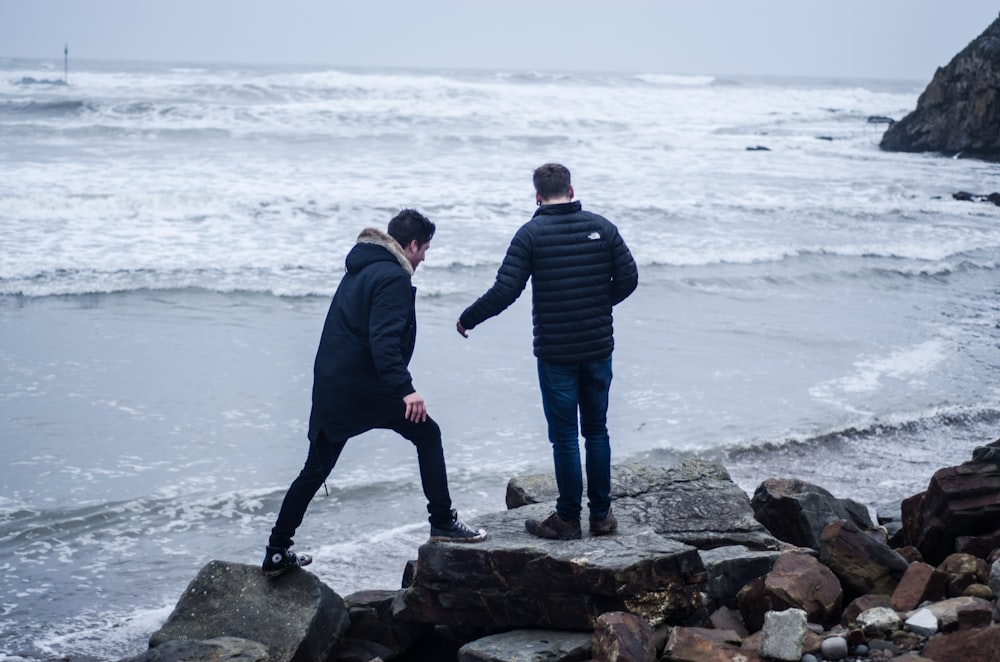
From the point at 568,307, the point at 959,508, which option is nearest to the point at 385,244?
the point at 568,307

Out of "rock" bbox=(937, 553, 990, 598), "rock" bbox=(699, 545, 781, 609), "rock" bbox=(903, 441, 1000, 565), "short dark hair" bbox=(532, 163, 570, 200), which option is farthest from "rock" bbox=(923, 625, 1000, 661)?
"short dark hair" bbox=(532, 163, 570, 200)

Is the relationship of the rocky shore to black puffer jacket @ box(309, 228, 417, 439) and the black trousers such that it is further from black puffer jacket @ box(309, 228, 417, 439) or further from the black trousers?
black puffer jacket @ box(309, 228, 417, 439)

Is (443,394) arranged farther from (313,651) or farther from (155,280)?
(155,280)

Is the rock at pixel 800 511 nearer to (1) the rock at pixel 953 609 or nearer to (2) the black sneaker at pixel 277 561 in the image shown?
(1) the rock at pixel 953 609

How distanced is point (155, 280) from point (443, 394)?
6.45m

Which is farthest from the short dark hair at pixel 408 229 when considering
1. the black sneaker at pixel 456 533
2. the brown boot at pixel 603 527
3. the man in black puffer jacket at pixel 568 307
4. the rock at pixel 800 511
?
the rock at pixel 800 511

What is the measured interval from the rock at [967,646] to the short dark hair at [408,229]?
2.67 metres

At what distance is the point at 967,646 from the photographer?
362 cm

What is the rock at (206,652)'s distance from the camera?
4.34 meters

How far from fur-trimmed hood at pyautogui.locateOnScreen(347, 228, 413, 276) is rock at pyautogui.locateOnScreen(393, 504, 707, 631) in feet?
4.23

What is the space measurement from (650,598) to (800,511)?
1.84m

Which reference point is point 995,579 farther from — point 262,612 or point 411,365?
point 411,365

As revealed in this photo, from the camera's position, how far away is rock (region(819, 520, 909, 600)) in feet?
15.7

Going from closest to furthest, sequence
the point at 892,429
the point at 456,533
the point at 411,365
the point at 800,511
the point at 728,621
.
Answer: the point at 728,621 → the point at 456,533 → the point at 800,511 → the point at 892,429 → the point at 411,365
